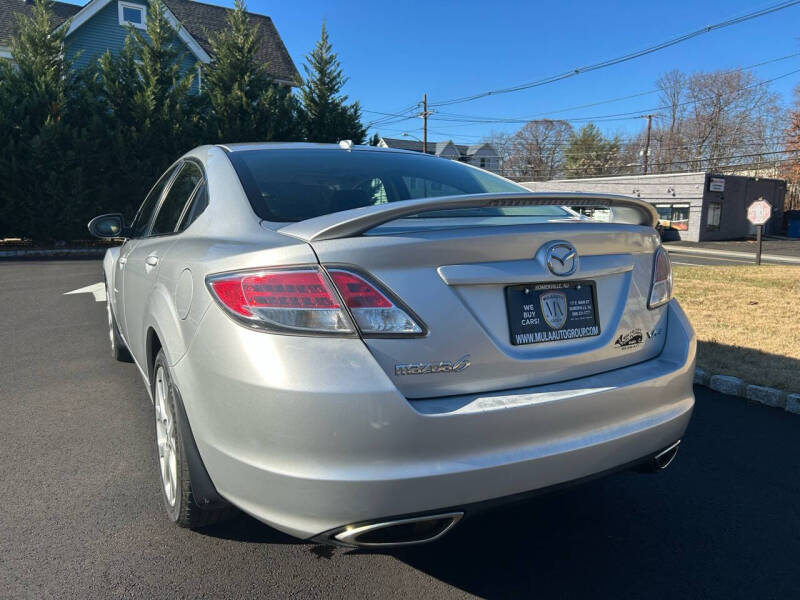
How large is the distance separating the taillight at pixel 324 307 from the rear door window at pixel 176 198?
1.35 m

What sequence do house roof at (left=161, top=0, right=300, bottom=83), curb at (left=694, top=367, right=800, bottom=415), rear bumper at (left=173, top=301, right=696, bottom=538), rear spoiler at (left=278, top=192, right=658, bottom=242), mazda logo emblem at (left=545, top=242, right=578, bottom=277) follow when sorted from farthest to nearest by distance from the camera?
house roof at (left=161, top=0, right=300, bottom=83), curb at (left=694, top=367, right=800, bottom=415), mazda logo emblem at (left=545, top=242, right=578, bottom=277), rear spoiler at (left=278, top=192, right=658, bottom=242), rear bumper at (left=173, top=301, right=696, bottom=538)

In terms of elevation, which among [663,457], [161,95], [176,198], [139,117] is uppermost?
[161,95]

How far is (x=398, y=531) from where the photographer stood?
1.78m

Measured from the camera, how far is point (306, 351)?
5.59 ft

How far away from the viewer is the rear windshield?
2.39m

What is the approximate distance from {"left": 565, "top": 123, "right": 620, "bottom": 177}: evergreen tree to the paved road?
7051cm

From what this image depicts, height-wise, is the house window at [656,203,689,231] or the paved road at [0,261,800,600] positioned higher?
the paved road at [0,261,800,600]

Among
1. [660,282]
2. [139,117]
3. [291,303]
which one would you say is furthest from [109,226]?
[139,117]

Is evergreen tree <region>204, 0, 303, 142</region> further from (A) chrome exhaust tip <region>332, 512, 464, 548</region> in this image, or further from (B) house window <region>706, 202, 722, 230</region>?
(B) house window <region>706, 202, 722, 230</region>

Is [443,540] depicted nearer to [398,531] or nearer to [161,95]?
[398,531]

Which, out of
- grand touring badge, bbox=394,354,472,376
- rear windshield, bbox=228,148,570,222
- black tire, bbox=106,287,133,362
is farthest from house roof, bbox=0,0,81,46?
grand touring badge, bbox=394,354,472,376

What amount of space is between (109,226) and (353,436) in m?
3.08

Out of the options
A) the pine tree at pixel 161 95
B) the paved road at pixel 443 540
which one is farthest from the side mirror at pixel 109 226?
the pine tree at pixel 161 95

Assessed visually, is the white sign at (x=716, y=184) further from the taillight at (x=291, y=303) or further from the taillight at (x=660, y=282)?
the taillight at (x=291, y=303)
